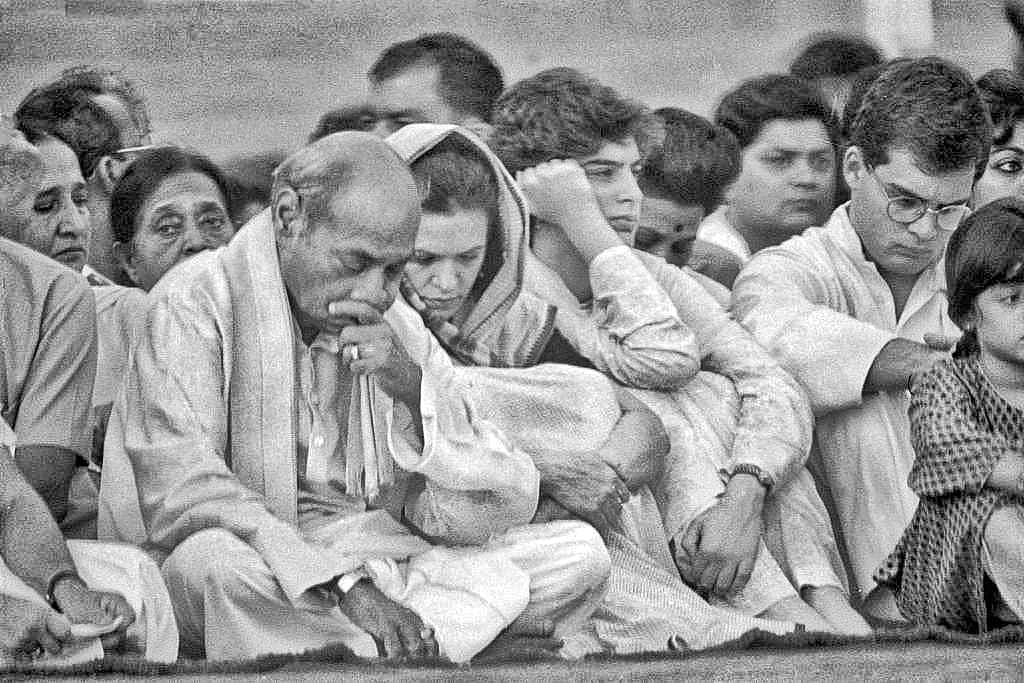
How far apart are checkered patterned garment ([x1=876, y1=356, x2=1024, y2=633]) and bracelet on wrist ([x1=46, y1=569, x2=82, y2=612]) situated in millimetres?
2793

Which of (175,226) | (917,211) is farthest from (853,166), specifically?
(175,226)

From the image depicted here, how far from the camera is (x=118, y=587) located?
6098 millimetres

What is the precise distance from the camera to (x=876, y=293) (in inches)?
271

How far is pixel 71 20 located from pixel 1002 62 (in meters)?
3.50

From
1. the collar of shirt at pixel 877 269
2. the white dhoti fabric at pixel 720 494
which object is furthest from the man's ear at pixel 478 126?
the collar of shirt at pixel 877 269

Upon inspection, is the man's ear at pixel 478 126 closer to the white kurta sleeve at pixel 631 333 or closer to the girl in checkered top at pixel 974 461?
the white kurta sleeve at pixel 631 333

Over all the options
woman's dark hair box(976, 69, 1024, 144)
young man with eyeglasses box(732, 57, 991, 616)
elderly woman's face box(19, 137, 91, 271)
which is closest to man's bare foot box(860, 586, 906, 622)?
young man with eyeglasses box(732, 57, 991, 616)

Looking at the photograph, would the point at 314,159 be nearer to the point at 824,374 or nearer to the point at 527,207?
the point at 527,207

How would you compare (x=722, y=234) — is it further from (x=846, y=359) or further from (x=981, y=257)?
(x=981, y=257)

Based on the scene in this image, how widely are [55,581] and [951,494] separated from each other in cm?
307

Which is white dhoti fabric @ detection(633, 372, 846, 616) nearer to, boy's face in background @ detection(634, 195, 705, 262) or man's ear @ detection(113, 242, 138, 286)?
boy's face in background @ detection(634, 195, 705, 262)

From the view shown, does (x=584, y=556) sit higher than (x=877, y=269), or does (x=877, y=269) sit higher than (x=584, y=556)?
(x=877, y=269)

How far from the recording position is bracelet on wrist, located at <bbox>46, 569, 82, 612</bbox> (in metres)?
6.07

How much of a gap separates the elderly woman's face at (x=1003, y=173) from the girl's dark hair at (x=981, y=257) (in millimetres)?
121
